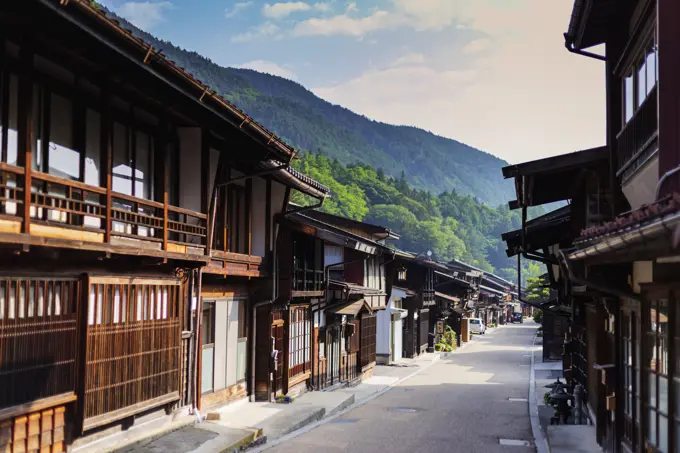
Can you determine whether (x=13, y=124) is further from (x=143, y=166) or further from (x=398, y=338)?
(x=398, y=338)

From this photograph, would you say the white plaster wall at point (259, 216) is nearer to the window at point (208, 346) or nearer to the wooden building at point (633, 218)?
the window at point (208, 346)

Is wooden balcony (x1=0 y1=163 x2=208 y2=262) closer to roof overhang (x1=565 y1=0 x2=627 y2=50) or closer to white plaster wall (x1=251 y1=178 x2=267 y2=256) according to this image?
white plaster wall (x1=251 y1=178 x2=267 y2=256)

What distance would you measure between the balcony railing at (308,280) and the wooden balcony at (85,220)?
319 inches

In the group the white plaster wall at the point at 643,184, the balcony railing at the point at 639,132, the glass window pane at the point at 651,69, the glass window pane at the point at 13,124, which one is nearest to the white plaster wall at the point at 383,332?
the balcony railing at the point at 639,132

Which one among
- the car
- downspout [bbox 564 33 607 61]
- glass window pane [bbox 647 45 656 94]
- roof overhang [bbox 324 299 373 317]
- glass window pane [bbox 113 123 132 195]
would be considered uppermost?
downspout [bbox 564 33 607 61]

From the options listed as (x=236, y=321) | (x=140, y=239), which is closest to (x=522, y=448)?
(x=236, y=321)

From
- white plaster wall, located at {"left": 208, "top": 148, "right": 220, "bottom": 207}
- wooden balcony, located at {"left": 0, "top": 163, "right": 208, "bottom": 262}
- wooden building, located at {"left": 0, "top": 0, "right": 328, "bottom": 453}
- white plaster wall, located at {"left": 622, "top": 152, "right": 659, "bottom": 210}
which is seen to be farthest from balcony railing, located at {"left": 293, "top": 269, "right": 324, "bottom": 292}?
white plaster wall, located at {"left": 622, "top": 152, "right": 659, "bottom": 210}

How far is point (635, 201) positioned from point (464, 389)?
65.2 ft

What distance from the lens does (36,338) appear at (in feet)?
36.2

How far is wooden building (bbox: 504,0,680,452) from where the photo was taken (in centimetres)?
862

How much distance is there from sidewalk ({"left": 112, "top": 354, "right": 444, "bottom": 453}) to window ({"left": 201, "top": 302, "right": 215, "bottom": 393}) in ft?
2.60

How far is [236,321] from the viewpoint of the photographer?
20875 mm

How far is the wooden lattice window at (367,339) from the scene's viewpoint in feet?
114

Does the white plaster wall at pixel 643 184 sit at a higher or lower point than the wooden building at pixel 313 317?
higher
